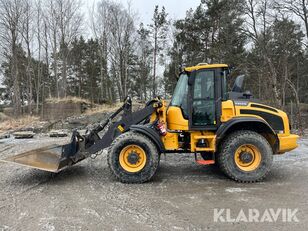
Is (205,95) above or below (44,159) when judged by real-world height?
above

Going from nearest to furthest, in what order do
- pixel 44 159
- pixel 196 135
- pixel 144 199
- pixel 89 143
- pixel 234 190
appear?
pixel 144 199 < pixel 234 190 < pixel 196 135 < pixel 44 159 < pixel 89 143

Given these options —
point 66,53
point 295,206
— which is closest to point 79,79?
point 66,53

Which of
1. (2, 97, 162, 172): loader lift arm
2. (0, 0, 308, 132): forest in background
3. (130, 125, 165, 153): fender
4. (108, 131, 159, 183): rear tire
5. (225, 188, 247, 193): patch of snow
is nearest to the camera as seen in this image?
(225, 188, 247, 193): patch of snow

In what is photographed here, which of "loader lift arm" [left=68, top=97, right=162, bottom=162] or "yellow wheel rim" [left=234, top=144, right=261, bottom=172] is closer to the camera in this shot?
"yellow wheel rim" [left=234, top=144, right=261, bottom=172]

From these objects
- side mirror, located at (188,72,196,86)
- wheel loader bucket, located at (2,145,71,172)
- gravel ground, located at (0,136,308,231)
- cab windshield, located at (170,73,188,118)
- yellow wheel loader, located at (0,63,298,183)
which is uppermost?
side mirror, located at (188,72,196,86)

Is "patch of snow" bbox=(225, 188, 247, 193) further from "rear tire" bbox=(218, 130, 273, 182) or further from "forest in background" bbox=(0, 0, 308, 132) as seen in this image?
"forest in background" bbox=(0, 0, 308, 132)

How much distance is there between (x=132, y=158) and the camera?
497 cm

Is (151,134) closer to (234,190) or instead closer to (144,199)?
(144,199)

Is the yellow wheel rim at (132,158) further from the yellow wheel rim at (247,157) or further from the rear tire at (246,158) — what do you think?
the yellow wheel rim at (247,157)

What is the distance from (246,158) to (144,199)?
81.8 inches

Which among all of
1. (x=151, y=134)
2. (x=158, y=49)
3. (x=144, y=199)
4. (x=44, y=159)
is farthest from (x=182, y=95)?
(x=158, y=49)

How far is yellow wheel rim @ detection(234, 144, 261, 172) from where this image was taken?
16.5 feet

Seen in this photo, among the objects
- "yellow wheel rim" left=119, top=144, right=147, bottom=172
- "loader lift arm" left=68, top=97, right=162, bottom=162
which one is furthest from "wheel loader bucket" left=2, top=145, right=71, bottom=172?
"yellow wheel rim" left=119, top=144, right=147, bottom=172

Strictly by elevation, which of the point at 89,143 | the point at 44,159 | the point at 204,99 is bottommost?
the point at 44,159
